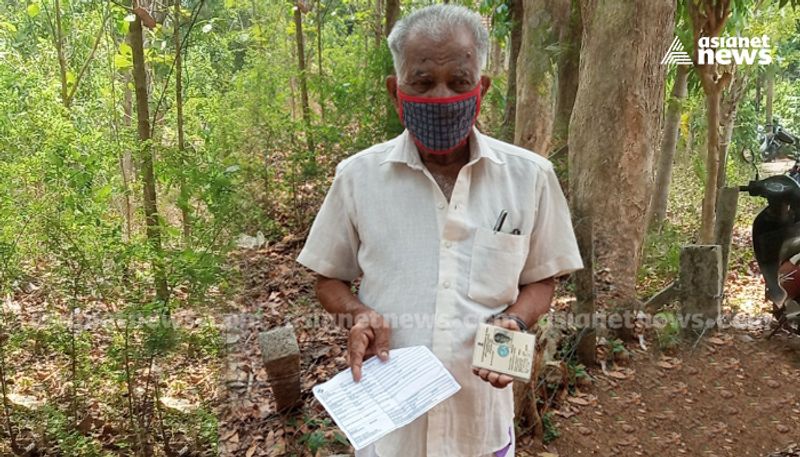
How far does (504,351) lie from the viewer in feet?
4.62

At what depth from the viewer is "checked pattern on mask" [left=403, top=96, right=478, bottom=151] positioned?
1529 millimetres

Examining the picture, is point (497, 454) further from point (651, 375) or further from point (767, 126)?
point (767, 126)

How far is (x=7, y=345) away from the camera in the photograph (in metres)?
3.36

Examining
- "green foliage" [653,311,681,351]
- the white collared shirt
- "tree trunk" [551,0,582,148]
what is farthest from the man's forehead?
"tree trunk" [551,0,582,148]

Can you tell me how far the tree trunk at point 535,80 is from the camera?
5.81m

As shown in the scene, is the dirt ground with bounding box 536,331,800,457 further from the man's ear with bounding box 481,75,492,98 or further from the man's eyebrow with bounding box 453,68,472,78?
the man's eyebrow with bounding box 453,68,472,78

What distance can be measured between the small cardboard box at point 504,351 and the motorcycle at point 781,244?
11.5 ft

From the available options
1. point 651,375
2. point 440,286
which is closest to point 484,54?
point 440,286

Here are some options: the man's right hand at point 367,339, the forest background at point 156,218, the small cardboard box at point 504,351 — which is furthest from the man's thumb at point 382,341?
the forest background at point 156,218

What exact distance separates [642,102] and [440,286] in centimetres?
276

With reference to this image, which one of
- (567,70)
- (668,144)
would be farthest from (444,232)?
(668,144)

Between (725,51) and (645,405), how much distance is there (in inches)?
146

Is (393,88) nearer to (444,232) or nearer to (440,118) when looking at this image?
(440,118)

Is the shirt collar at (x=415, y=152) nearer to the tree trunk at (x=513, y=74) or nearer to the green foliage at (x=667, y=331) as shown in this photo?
the green foliage at (x=667, y=331)
